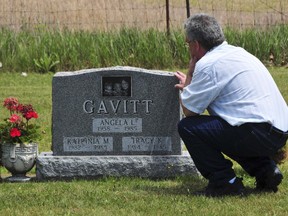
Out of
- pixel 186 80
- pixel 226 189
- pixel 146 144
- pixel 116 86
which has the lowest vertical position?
pixel 226 189

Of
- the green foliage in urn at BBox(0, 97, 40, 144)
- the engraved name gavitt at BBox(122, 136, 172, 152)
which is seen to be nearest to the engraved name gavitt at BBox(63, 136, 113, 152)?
the engraved name gavitt at BBox(122, 136, 172, 152)

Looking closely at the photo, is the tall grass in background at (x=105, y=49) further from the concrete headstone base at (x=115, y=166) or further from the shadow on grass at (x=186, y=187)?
the shadow on grass at (x=186, y=187)

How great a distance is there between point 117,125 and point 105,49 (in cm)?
719

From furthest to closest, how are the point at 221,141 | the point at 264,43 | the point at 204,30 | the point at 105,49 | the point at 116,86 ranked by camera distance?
1. the point at 264,43
2. the point at 105,49
3. the point at 116,86
4. the point at 204,30
5. the point at 221,141

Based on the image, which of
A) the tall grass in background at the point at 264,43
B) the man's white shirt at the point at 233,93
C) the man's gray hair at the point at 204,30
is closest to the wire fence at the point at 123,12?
the tall grass in background at the point at 264,43

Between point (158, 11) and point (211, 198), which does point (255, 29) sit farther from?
point (211, 198)

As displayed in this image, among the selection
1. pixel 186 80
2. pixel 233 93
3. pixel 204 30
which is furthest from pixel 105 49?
pixel 233 93

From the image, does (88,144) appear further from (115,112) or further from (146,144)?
(146,144)

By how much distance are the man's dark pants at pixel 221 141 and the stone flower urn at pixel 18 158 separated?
162 cm

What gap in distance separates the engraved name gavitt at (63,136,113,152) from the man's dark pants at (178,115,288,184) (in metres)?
1.25

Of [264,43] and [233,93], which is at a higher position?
[233,93]

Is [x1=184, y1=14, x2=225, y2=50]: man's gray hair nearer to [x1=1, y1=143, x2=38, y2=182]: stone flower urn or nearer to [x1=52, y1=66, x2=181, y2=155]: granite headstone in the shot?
[x1=52, y1=66, x2=181, y2=155]: granite headstone

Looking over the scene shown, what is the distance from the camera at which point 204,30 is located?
8.04 metres

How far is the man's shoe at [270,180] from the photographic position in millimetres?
8078
